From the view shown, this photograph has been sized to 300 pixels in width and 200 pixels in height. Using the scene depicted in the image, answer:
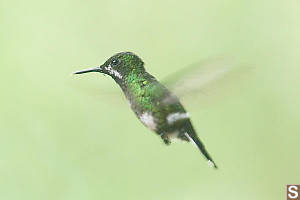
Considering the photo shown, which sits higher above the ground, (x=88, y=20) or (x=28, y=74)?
(x=88, y=20)

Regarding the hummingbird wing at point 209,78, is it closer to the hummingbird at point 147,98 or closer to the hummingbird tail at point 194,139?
the hummingbird at point 147,98

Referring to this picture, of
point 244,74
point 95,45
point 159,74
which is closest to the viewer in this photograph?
point 244,74

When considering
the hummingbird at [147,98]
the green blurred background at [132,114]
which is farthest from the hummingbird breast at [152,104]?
the green blurred background at [132,114]

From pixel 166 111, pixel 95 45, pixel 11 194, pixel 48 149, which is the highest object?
pixel 95 45

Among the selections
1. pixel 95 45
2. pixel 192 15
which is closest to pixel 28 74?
pixel 95 45

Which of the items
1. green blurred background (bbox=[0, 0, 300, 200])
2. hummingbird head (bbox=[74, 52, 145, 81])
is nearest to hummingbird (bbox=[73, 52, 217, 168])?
hummingbird head (bbox=[74, 52, 145, 81])

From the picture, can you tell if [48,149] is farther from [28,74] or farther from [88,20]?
[88,20]
